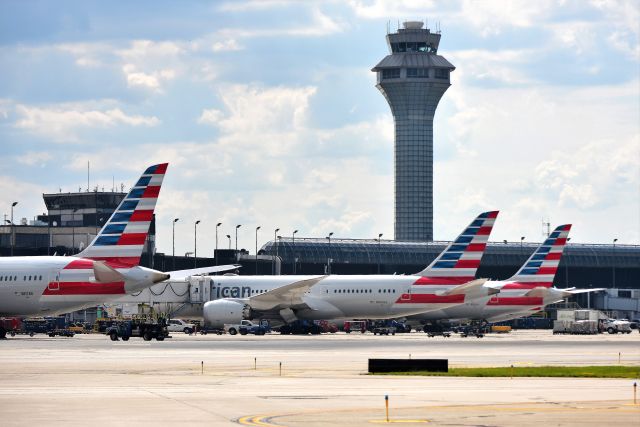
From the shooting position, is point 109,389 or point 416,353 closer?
point 109,389

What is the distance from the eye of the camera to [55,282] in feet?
262

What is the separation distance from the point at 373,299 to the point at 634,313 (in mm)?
83112

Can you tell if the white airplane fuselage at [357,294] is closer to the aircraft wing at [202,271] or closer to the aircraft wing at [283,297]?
the aircraft wing at [283,297]

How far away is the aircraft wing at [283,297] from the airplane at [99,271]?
2023cm

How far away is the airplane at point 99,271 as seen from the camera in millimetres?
77938

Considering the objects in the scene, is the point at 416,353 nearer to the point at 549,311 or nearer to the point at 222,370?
the point at 222,370

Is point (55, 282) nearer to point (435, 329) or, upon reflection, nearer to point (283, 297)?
point (283, 297)

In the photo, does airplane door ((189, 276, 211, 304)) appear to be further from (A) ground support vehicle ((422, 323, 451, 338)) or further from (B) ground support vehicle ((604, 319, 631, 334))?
(B) ground support vehicle ((604, 319, 631, 334))

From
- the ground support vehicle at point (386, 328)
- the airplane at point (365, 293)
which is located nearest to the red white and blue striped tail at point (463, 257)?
the airplane at point (365, 293)

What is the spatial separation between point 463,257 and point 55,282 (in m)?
37.4

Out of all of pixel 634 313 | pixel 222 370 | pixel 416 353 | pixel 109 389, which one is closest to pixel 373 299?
pixel 416 353

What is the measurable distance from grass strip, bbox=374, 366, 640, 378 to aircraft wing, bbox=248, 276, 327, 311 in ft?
154

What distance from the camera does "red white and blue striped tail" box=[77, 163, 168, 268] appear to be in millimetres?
79312

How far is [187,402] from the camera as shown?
35531mm
